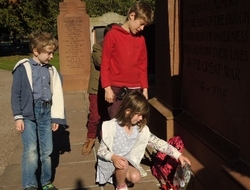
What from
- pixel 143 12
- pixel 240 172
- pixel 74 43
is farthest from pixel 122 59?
pixel 74 43

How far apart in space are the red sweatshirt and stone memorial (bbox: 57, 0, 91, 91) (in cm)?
696

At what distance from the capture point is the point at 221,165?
314 cm

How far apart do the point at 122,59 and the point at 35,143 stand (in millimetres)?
1289

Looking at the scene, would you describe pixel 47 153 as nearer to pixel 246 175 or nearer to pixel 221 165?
pixel 221 165

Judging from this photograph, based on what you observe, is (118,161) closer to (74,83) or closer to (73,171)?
(73,171)

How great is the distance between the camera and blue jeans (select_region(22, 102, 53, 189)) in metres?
3.77

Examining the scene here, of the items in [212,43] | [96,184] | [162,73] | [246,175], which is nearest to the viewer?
[246,175]

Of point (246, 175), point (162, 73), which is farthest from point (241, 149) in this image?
point (162, 73)

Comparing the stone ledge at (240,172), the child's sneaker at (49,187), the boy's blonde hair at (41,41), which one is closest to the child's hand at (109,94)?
the boy's blonde hair at (41,41)

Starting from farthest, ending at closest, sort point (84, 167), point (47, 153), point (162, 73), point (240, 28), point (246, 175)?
point (162, 73) → point (84, 167) → point (47, 153) → point (240, 28) → point (246, 175)

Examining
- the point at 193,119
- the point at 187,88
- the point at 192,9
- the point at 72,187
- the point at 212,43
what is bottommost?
the point at 72,187

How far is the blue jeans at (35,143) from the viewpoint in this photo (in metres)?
3.77

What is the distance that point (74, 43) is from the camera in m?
11.4

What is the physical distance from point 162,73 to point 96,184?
176 cm
